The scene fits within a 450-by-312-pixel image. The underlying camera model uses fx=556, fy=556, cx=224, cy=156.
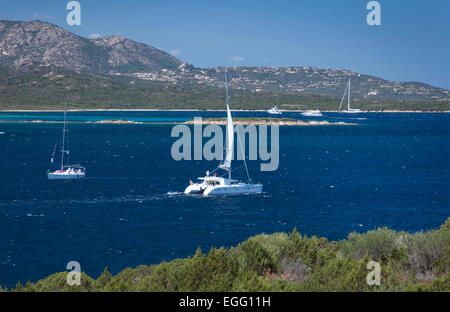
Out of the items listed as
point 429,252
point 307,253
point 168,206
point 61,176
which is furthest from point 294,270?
point 61,176

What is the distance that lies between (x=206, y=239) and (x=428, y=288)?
24834 millimetres

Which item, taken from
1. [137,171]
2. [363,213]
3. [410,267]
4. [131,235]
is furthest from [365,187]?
[410,267]

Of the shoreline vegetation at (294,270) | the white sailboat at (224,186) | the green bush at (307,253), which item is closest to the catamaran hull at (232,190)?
the white sailboat at (224,186)

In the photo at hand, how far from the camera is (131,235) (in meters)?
41.7

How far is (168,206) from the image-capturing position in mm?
52344

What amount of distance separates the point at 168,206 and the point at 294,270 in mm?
31006

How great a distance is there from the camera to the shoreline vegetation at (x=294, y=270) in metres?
17.6

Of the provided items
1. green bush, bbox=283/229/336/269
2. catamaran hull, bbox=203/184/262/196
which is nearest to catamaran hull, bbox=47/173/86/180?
catamaran hull, bbox=203/184/262/196

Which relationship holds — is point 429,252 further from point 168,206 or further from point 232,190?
point 232,190

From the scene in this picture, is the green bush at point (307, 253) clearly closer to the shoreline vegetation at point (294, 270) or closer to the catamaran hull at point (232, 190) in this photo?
the shoreline vegetation at point (294, 270)

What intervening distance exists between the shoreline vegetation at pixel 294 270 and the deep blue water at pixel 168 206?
→ 42.6 feet

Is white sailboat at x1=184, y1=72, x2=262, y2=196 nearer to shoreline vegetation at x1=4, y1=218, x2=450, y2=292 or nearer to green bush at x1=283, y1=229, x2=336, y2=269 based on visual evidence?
shoreline vegetation at x1=4, y1=218, x2=450, y2=292

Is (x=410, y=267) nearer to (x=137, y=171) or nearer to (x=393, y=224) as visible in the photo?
(x=393, y=224)
